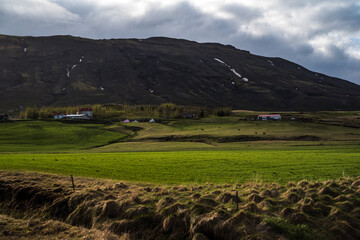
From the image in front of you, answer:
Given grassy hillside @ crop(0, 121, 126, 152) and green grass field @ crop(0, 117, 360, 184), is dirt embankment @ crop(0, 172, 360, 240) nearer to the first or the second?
green grass field @ crop(0, 117, 360, 184)

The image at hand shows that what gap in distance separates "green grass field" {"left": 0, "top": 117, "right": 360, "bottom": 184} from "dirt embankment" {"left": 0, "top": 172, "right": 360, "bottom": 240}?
778 centimetres

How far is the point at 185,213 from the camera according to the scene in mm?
14812

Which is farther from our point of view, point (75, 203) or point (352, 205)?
point (75, 203)

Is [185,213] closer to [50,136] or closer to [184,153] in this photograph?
[184,153]

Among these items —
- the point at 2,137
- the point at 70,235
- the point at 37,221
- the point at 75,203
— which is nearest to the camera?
the point at 70,235

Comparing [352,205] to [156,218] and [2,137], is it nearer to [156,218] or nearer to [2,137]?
[156,218]

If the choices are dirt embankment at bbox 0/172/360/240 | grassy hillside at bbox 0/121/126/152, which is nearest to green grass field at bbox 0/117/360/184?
grassy hillside at bbox 0/121/126/152

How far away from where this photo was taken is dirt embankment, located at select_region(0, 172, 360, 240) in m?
13.5

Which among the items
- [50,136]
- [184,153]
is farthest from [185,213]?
[50,136]

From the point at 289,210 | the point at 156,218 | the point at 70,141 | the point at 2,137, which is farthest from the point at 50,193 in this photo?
the point at 2,137

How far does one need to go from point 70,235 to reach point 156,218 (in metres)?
4.39

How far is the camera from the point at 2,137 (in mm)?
102000

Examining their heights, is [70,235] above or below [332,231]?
below

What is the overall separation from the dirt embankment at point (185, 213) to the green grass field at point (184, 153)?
25.5 feet
